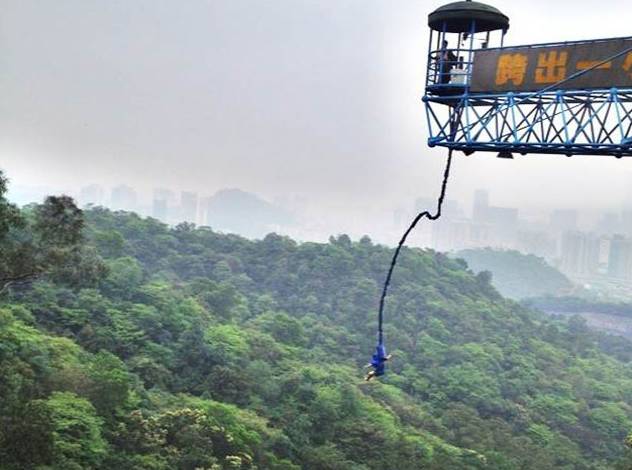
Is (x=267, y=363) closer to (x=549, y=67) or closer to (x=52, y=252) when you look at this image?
(x=52, y=252)

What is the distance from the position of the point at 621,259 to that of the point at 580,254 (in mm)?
7575

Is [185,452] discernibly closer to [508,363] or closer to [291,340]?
[291,340]

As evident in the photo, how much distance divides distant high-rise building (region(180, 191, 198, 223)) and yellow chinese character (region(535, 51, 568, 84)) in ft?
463

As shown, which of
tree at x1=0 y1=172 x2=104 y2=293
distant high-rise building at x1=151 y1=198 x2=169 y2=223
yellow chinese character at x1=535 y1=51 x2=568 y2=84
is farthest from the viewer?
distant high-rise building at x1=151 y1=198 x2=169 y2=223

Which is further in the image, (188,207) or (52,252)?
(188,207)

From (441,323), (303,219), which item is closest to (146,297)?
(441,323)

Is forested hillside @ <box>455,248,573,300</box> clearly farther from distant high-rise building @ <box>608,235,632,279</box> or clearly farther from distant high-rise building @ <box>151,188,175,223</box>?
distant high-rise building @ <box>151,188,175,223</box>

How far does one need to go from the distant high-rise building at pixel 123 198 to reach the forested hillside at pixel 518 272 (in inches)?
2885

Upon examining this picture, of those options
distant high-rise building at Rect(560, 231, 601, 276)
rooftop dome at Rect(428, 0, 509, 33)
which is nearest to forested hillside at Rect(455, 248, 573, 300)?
distant high-rise building at Rect(560, 231, 601, 276)

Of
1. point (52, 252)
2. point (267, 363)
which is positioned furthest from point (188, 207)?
point (52, 252)

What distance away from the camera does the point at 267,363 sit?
2356 centimetres

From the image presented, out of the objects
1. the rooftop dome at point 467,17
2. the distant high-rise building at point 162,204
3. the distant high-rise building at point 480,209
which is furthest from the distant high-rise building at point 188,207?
the rooftop dome at point 467,17

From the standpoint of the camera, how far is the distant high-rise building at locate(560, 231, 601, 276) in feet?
443

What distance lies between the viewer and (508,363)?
3353cm
